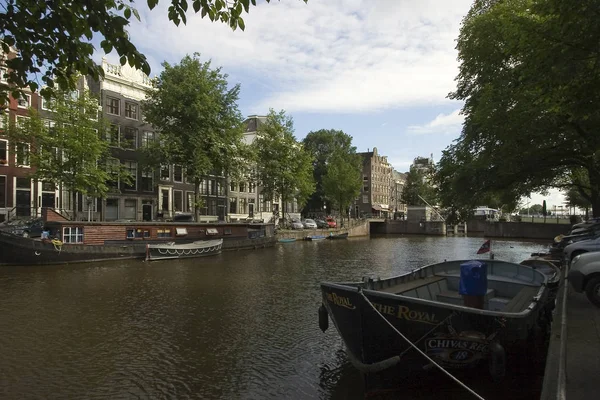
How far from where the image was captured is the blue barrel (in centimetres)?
897

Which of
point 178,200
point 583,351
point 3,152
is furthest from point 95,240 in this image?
point 583,351

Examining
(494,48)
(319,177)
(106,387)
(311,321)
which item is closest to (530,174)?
(494,48)

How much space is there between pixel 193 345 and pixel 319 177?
78184 millimetres

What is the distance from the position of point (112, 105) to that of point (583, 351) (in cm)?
4658

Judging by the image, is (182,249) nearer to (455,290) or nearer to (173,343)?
(173,343)

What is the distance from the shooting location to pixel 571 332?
28.8 ft

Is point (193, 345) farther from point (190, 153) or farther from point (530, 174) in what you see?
point (190, 153)

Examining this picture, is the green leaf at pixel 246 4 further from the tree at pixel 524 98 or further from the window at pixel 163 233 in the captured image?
the window at pixel 163 233

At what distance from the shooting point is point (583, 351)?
761cm

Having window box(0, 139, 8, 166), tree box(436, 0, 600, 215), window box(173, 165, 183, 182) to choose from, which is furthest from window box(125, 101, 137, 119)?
tree box(436, 0, 600, 215)

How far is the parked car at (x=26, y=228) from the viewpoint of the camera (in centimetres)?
3067

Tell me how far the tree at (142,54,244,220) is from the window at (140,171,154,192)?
20.9ft

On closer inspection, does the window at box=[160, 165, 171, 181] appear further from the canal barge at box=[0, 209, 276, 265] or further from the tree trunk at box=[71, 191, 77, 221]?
the canal barge at box=[0, 209, 276, 265]

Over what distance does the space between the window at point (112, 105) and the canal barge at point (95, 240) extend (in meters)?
15.5
